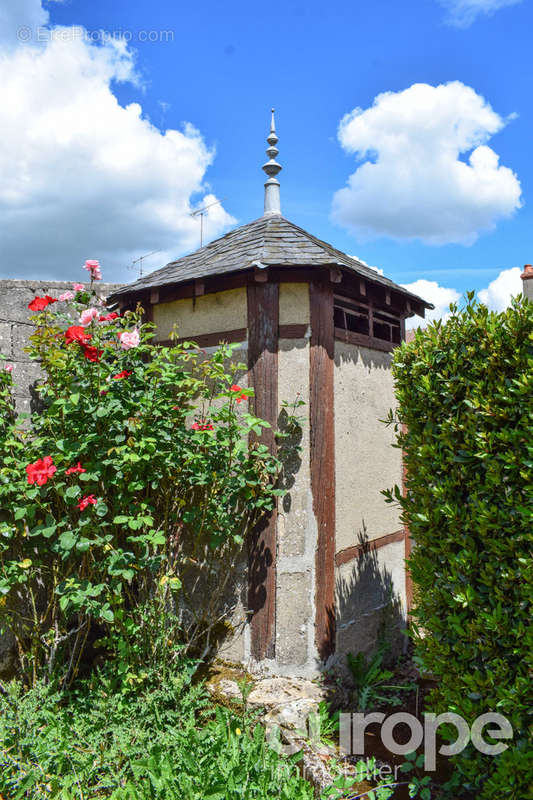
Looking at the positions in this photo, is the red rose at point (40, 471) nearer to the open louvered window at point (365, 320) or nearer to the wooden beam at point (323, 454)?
the wooden beam at point (323, 454)

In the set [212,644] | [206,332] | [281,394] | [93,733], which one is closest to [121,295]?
[206,332]

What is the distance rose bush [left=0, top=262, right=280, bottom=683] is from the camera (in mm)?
4203

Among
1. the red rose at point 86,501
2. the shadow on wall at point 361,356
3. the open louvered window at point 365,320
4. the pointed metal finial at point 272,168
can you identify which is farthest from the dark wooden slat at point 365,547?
the pointed metal finial at point 272,168

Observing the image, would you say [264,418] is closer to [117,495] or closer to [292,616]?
[117,495]

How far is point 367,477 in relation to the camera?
5.68 metres

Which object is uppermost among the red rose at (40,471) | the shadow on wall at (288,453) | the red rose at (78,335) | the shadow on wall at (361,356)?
the shadow on wall at (361,356)

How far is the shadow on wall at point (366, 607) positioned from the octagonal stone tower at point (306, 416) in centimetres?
2

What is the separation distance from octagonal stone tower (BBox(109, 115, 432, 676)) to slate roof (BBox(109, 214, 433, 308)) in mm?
25

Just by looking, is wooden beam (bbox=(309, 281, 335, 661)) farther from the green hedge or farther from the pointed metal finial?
the pointed metal finial

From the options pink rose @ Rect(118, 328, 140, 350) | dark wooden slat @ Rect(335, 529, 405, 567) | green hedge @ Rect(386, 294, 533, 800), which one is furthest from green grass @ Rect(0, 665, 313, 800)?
pink rose @ Rect(118, 328, 140, 350)

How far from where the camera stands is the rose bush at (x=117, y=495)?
4.20 m

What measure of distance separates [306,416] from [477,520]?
2.02 metres

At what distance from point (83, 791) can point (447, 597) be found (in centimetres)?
276

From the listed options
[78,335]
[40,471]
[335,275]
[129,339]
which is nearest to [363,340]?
[335,275]
